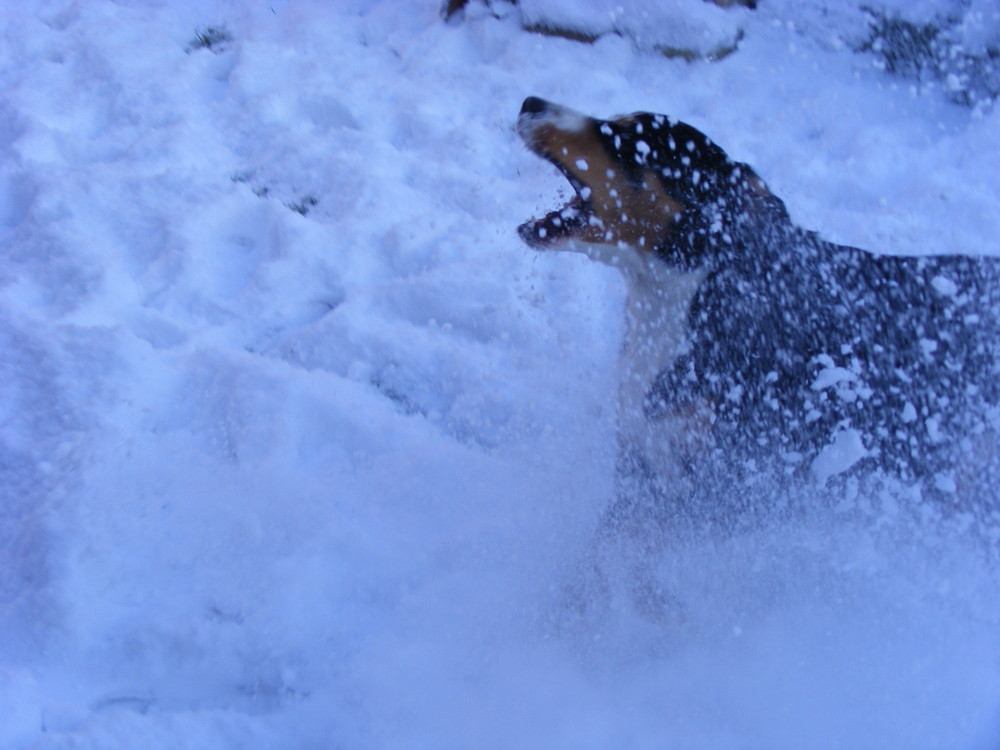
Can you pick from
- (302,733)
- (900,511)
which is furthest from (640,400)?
(302,733)

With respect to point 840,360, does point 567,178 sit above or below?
below

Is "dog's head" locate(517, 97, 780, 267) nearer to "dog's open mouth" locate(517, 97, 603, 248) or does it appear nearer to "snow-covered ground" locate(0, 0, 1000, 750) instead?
"dog's open mouth" locate(517, 97, 603, 248)

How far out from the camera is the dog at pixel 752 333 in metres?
1.98

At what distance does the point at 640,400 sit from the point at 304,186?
7.17ft

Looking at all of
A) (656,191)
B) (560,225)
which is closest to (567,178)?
(560,225)

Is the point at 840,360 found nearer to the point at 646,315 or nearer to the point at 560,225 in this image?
the point at 646,315

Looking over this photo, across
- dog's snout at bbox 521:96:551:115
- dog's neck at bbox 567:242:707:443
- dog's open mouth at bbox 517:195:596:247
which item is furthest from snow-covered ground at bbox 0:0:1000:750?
dog's snout at bbox 521:96:551:115

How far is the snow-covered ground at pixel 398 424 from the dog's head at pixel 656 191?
0.73 metres

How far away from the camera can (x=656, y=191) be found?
1.97m

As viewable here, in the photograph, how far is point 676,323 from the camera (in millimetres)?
2004

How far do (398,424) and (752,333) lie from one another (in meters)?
1.25

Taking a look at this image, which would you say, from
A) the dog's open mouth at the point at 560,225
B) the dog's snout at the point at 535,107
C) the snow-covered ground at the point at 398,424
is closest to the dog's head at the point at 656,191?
the dog's open mouth at the point at 560,225

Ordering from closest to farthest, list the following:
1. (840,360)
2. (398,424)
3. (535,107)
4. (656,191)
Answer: (656,191), (840,360), (535,107), (398,424)

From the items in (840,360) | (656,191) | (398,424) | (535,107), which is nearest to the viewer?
(656,191)
